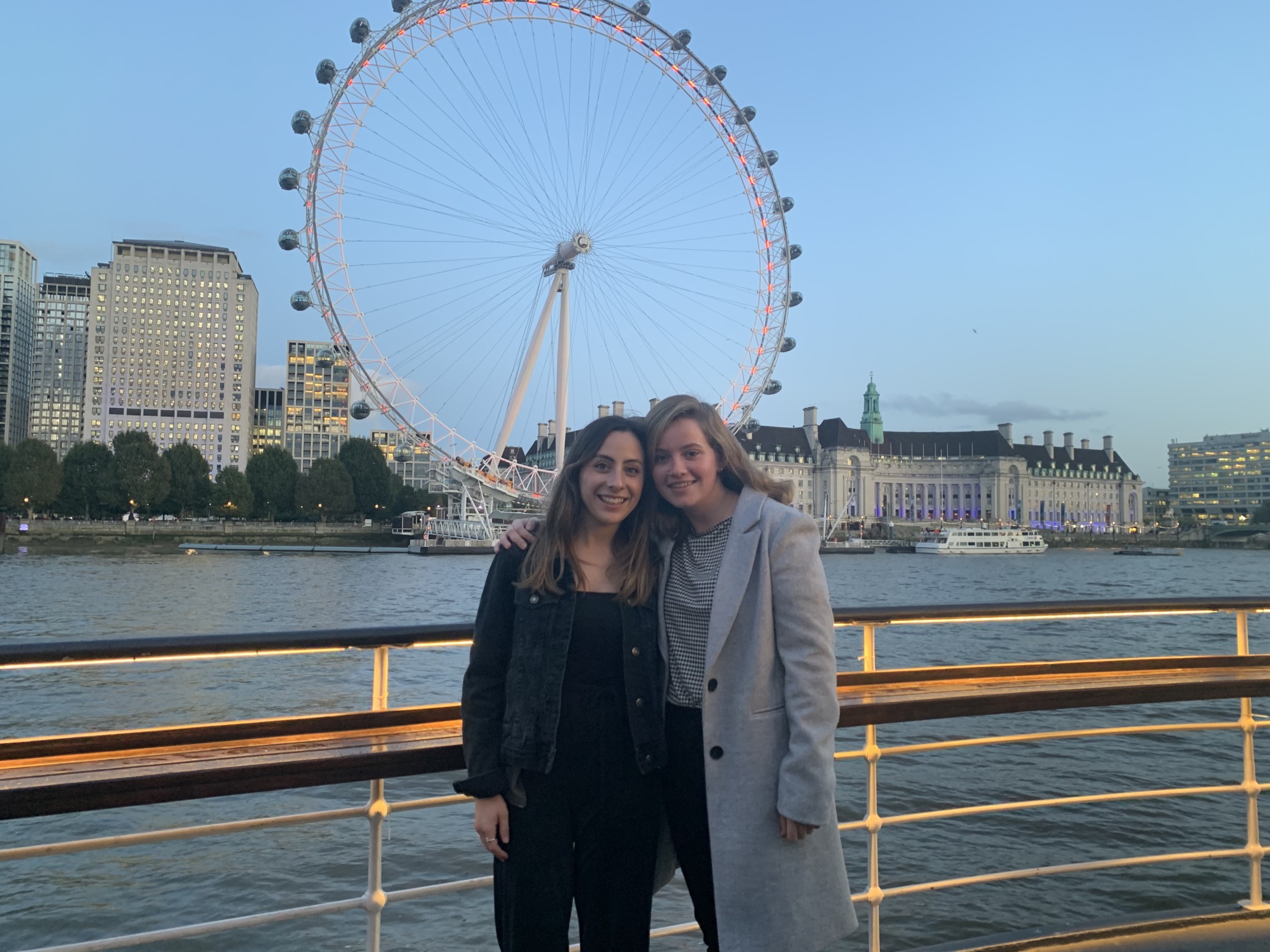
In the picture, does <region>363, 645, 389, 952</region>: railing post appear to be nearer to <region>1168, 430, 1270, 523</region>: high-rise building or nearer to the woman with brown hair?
the woman with brown hair

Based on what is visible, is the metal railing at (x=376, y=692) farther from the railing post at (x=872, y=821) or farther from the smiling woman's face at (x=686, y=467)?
the smiling woman's face at (x=686, y=467)

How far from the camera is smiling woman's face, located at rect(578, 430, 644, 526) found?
7.34 feet

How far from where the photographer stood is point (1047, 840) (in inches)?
288

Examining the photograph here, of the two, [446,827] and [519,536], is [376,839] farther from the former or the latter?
[446,827]

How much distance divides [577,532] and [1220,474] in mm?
186854

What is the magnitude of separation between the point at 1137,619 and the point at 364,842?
1029 inches

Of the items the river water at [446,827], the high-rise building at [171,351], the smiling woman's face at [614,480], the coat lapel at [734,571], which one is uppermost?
the high-rise building at [171,351]

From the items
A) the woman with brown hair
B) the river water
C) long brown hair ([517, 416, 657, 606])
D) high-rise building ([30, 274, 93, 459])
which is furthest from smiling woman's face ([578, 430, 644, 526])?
high-rise building ([30, 274, 93, 459])

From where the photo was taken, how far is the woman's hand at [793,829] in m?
2.01

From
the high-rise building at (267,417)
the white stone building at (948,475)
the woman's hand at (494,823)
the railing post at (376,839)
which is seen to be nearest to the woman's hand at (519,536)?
the railing post at (376,839)

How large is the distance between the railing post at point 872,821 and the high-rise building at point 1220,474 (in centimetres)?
16458

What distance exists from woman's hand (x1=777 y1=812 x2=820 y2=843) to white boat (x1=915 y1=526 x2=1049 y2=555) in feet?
273

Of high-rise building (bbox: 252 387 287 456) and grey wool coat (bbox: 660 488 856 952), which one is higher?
high-rise building (bbox: 252 387 287 456)

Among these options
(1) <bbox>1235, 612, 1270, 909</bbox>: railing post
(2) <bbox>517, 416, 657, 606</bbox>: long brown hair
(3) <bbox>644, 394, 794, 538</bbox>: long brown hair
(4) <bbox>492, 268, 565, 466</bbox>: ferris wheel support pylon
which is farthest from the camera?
(4) <bbox>492, 268, 565, 466</bbox>: ferris wheel support pylon
